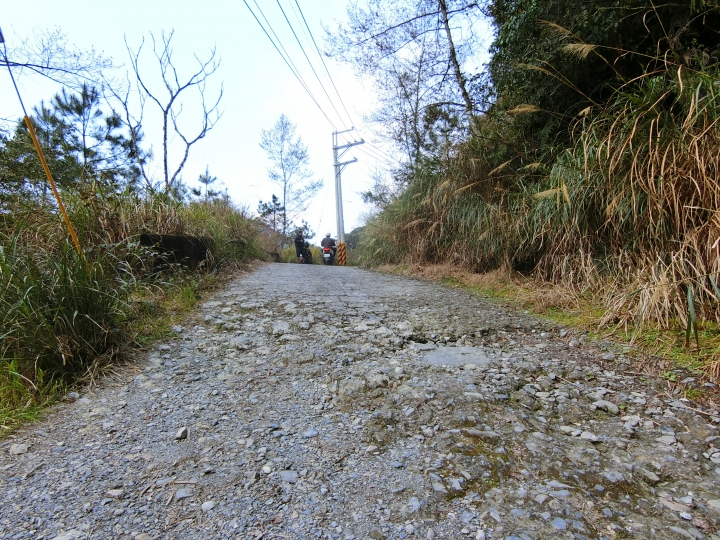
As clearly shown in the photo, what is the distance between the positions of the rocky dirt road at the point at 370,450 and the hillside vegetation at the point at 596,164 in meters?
0.72

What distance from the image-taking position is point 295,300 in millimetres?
3328

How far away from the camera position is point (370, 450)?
129 centimetres

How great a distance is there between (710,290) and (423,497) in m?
1.94

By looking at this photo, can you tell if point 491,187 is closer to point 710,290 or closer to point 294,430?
point 710,290

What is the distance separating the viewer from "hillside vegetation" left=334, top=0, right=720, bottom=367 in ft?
6.73

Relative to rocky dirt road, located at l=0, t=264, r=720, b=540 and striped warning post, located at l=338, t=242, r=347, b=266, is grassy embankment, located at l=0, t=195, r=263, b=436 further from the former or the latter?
striped warning post, located at l=338, t=242, r=347, b=266

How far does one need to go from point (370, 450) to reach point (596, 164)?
2.70 metres

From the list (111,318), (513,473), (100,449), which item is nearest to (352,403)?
(513,473)

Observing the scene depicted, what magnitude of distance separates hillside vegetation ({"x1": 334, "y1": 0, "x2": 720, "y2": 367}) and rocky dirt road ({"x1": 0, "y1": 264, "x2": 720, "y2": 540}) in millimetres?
725

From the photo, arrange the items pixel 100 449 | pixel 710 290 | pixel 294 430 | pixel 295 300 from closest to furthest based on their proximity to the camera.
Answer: pixel 100 449
pixel 294 430
pixel 710 290
pixel 295 300

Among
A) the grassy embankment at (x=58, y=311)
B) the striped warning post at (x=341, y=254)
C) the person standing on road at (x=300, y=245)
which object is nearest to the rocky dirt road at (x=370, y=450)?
the grassy embankment at (x=58, y=311)

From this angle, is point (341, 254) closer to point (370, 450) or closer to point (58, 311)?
point (58, 311)

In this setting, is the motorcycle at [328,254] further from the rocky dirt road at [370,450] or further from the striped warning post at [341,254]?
the rocky dirt road at [370,450]

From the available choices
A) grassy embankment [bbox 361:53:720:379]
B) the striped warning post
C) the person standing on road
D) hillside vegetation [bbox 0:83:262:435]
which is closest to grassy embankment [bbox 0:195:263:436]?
hillside vegetation [bbox 0:83:262:435]
